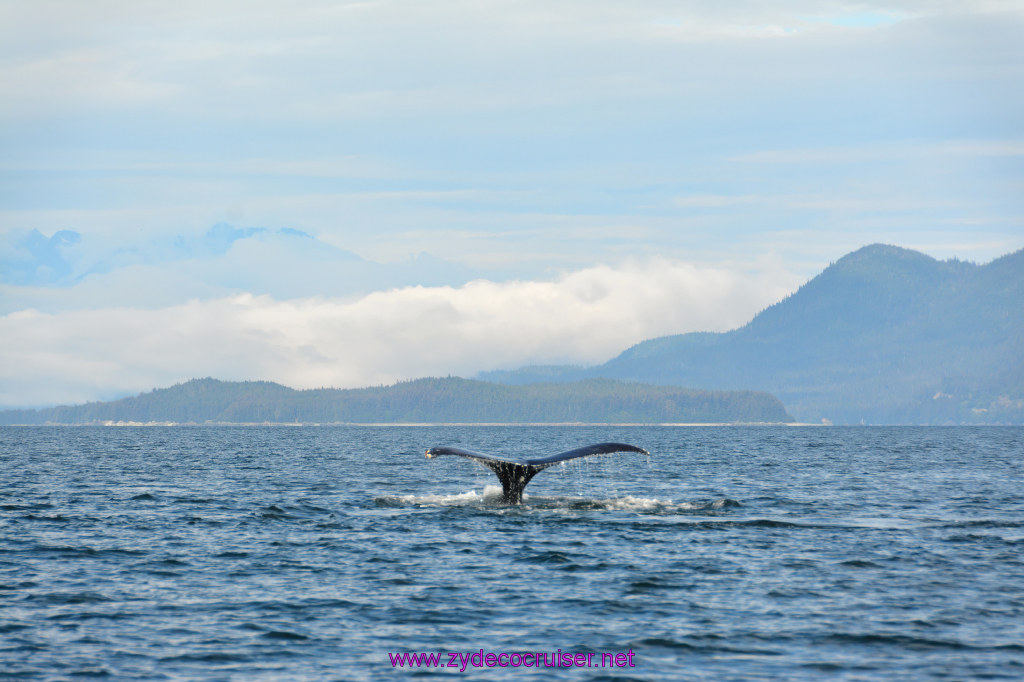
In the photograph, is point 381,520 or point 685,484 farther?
point 685,484

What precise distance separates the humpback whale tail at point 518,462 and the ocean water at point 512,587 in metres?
1.17

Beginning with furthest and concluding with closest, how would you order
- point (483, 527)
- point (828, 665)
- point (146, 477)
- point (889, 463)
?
point (889, 463), point (146, 477), point (483, 527), point (828, 665)

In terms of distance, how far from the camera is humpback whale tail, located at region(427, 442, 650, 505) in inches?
1151

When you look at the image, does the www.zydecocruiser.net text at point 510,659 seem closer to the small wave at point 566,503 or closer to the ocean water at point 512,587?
the ocean water at point 512,587

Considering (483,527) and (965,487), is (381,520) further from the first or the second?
(965,487)

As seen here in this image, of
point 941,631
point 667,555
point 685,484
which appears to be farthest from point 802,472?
point 941,631

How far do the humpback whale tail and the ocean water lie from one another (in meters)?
1.17

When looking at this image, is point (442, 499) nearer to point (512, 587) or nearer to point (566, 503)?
point (566, 503)

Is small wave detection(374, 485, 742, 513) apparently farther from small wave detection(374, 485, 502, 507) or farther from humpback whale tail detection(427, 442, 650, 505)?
humpback whale tail detection(427, 442, 650, 505)

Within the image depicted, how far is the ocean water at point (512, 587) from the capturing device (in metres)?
16.3

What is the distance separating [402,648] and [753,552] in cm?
1089

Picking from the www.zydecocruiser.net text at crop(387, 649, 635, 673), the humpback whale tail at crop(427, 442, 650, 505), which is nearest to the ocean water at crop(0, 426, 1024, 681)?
the www.zydecocruiser.net text at crop(387, 649, 635, 673)

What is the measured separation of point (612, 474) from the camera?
60.7 m

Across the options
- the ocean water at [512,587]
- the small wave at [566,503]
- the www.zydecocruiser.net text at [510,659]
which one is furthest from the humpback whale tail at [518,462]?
the www.zydecocruiser.net text at [510,659]
